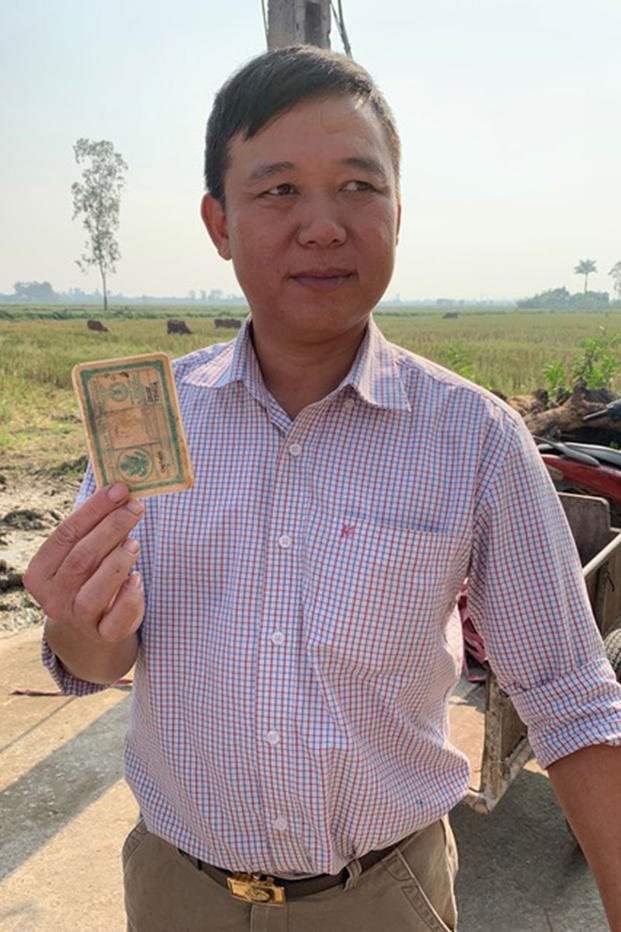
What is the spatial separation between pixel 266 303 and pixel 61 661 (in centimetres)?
76

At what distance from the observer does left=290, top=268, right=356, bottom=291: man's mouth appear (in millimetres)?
1349

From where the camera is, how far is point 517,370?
19.4 m

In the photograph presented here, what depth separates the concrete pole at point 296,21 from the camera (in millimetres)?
4148

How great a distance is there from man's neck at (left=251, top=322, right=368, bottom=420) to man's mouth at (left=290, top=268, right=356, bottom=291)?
13 centimetres

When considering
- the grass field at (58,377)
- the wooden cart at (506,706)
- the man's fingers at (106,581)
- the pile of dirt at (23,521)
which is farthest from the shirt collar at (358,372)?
the grass field at (58,377)

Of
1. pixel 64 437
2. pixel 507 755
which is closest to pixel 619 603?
pixel 507 755

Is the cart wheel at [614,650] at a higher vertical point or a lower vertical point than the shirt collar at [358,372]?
lower

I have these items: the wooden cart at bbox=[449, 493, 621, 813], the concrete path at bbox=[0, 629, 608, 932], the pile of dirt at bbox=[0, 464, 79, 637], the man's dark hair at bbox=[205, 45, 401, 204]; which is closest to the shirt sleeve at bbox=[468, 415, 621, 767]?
the man's dark hair at bbox=[205, 45, 401, 204]

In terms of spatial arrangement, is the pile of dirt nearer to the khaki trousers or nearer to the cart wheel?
the cart wheel

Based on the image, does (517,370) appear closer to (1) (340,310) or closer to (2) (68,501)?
(2) (68,501)

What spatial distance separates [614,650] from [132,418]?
8.60ft

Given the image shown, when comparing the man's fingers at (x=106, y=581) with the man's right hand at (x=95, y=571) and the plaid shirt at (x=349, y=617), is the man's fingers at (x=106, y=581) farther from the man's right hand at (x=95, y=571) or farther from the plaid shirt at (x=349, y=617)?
the plaid shirt at (x=349, y=617)

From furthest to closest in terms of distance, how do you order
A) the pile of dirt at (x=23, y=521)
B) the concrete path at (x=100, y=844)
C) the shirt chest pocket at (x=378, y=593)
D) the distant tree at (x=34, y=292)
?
the distant tree at (x=34, y=292) < the pile of dirt at (x=23, y=521) < the concrete path at (x=100, y=844) < the shirt chest pocket at (x=378, y=593)

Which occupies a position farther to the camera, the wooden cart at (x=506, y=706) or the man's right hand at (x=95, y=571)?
the wooden cart at (x=506, y=706)
